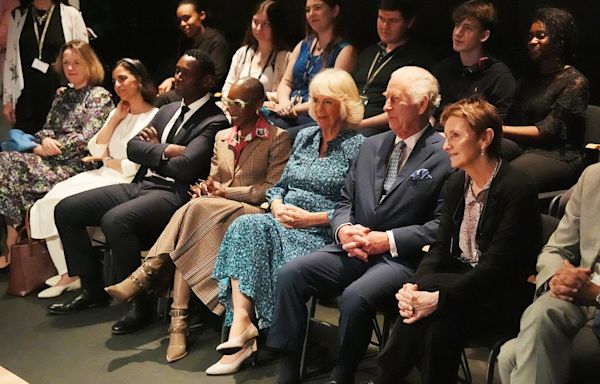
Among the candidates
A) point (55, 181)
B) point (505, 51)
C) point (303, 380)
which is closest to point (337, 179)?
point (303, 380)

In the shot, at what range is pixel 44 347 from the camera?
4.16m

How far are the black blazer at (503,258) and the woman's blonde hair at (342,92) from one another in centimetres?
98

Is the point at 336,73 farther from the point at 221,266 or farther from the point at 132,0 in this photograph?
the point at 132,0

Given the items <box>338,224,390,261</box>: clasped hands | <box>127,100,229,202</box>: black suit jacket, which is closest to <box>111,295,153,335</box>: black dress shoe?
<box>127,100,229,202</box>: black suit jacket

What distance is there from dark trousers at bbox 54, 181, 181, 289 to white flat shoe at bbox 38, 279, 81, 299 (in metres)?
0.19

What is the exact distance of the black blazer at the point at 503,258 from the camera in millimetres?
2971

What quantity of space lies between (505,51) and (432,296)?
2239 mm

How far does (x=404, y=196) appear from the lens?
136 inches

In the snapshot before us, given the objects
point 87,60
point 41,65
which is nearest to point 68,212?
point 87,60

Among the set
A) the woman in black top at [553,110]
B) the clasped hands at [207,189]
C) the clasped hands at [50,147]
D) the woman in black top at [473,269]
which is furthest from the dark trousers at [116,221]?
the woman in black top at [553,110]

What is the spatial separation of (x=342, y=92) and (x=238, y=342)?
1.25m

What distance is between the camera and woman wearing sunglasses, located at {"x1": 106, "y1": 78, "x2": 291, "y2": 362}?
4.04 m

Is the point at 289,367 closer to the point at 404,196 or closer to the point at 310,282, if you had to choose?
the point at 310,282

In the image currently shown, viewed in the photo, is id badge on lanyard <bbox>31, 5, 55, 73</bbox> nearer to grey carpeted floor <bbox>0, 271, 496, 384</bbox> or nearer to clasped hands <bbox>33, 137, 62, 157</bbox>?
clasped hands <bbox>33, 137, 62, 157</bbox>
